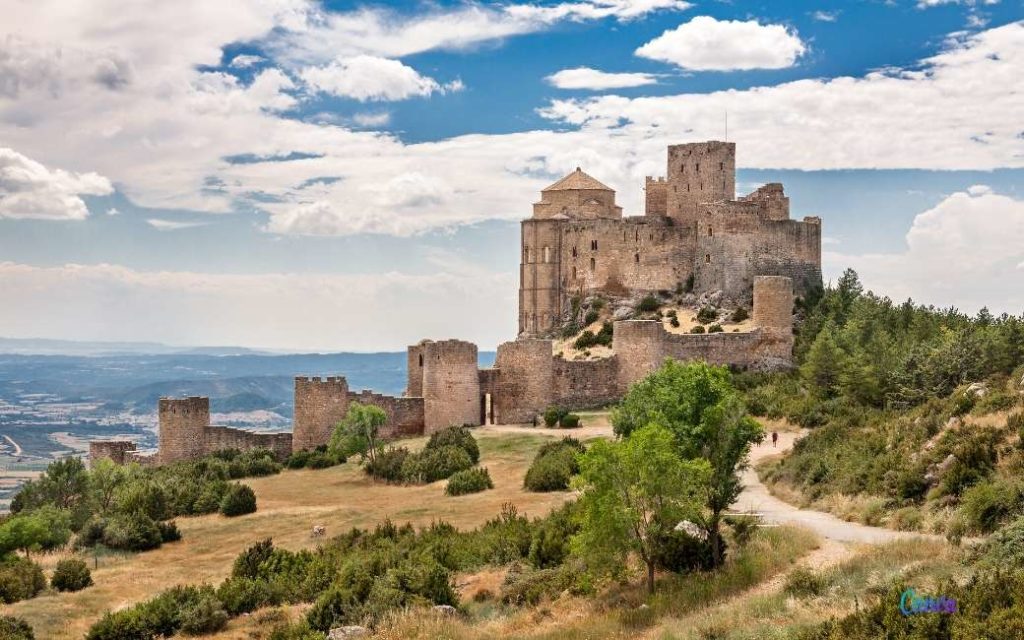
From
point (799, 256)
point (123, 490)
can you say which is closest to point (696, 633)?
point (123, 490)

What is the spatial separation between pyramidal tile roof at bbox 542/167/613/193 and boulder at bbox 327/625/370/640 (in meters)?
40.9

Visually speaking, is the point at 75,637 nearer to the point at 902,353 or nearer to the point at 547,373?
the point at 547,373

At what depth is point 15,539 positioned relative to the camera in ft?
81.3

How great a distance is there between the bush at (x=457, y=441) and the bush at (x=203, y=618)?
14543 millimetres

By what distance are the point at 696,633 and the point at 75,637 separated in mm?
11277

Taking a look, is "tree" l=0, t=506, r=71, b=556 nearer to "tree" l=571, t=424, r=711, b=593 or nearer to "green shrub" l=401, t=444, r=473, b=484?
"green shrub" l=401, t=444, r=473, b=484

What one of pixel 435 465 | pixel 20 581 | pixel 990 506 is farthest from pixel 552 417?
pixel 990 506

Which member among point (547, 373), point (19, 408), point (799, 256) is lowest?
point (19, 408)

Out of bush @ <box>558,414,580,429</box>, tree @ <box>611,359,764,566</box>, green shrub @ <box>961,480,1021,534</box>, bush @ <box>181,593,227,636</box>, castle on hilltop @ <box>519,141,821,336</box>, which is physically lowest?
bush @ <box>181,593,227,636</box>

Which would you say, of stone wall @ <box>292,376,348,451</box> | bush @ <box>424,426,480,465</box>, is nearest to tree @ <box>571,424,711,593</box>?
bush @ <box>424,426,480,465</box>

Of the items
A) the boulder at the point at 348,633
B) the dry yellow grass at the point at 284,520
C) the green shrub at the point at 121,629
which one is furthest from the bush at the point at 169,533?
the boulder at the point at 348,633

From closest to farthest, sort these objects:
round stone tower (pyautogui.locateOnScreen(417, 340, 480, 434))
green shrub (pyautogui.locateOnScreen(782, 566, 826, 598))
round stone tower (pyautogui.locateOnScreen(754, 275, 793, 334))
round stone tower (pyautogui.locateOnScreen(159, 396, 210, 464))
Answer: green shrub (pyautogui.locateOnScreen(782, 566, 826, 598)) < round stone tower (pyautogui.locateOnScreen(417, 340, 480, 434)) < round stone tower (pyautogui.locateOnScreen(159, 396, 210, 464)) < round stone tower (pyautogui.locateOnScreen(754, 275, 793, 334))

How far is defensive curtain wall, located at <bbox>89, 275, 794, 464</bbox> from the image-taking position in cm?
3884

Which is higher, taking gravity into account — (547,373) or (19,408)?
(547,373)
